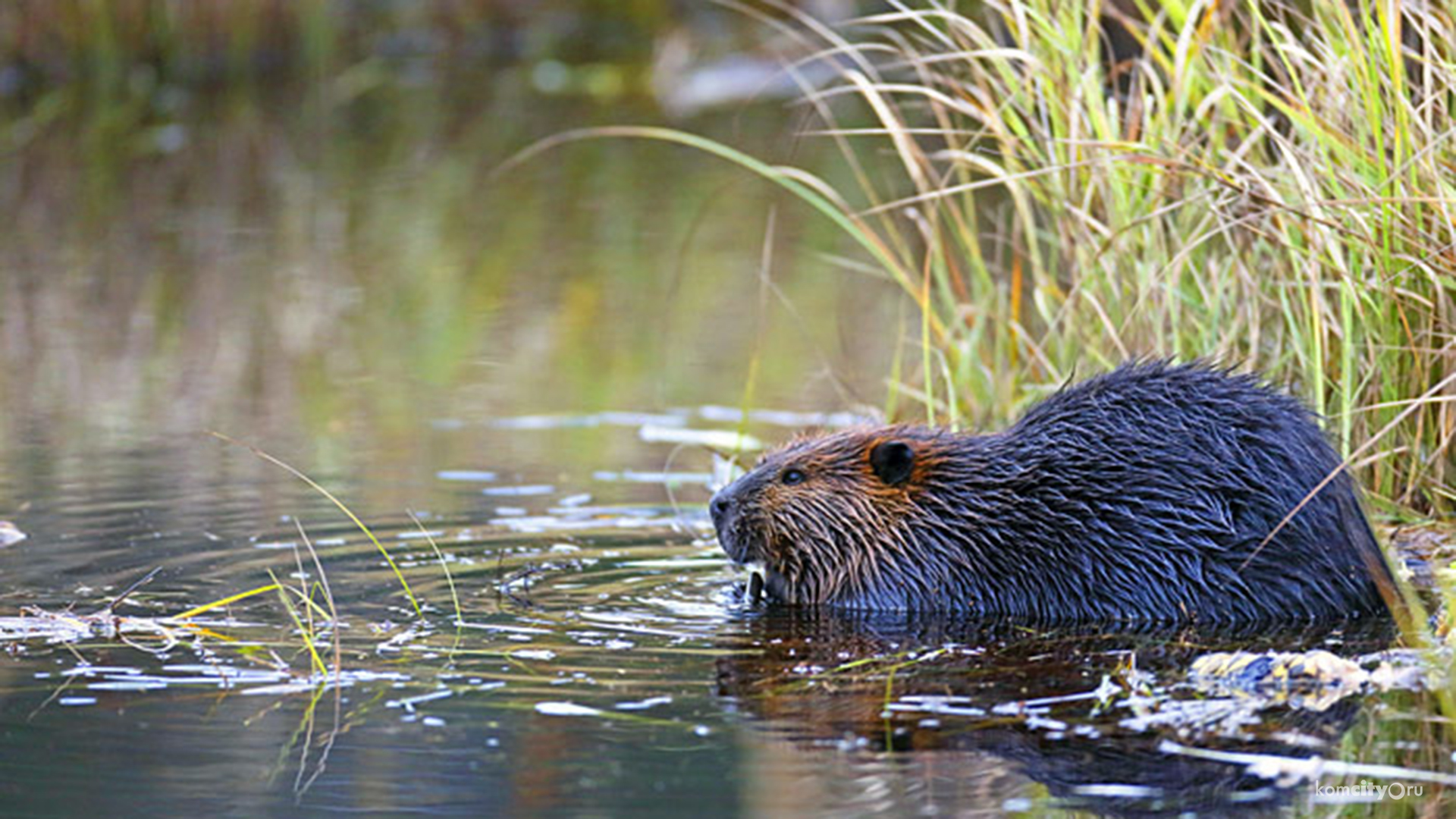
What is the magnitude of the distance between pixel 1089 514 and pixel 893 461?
1.55 feet

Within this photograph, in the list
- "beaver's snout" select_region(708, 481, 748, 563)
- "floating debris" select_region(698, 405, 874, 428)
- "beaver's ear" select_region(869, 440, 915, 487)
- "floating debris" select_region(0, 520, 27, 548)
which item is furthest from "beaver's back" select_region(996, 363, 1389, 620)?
"floating debris" select_region(0, 520, 27, 548)

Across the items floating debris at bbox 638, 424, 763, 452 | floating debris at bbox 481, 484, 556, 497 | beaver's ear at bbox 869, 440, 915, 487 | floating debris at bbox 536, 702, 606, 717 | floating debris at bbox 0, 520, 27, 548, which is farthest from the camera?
floating debris at bbox 638, 424, 763, 452

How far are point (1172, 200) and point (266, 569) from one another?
224 centimetres

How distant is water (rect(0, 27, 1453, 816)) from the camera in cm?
300

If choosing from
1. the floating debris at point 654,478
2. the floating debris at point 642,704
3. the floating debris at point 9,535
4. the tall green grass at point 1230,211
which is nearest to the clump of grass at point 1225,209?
the tall green grass at point 1230,211

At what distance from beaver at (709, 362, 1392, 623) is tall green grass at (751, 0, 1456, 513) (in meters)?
0.22

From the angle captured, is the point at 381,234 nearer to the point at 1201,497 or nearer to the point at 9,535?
the point at 9,535

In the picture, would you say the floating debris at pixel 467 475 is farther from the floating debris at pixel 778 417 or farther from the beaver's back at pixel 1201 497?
the beaver's back at pixel 1201 497

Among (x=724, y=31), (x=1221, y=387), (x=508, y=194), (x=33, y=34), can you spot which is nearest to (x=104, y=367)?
(x=1221, y=387)

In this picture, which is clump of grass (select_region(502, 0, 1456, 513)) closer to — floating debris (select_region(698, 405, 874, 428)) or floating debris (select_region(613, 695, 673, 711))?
floating debris (select_region(698, 405, 874, 428))

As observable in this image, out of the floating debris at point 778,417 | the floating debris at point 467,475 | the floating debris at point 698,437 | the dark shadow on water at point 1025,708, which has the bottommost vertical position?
the dark shadow on water at point 1025,708

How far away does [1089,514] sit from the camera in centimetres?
413

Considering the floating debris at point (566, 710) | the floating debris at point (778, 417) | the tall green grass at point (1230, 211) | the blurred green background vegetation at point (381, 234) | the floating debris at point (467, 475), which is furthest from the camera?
the blurred green background vegetation at point (381, 234)

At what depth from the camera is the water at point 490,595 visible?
118 inches
